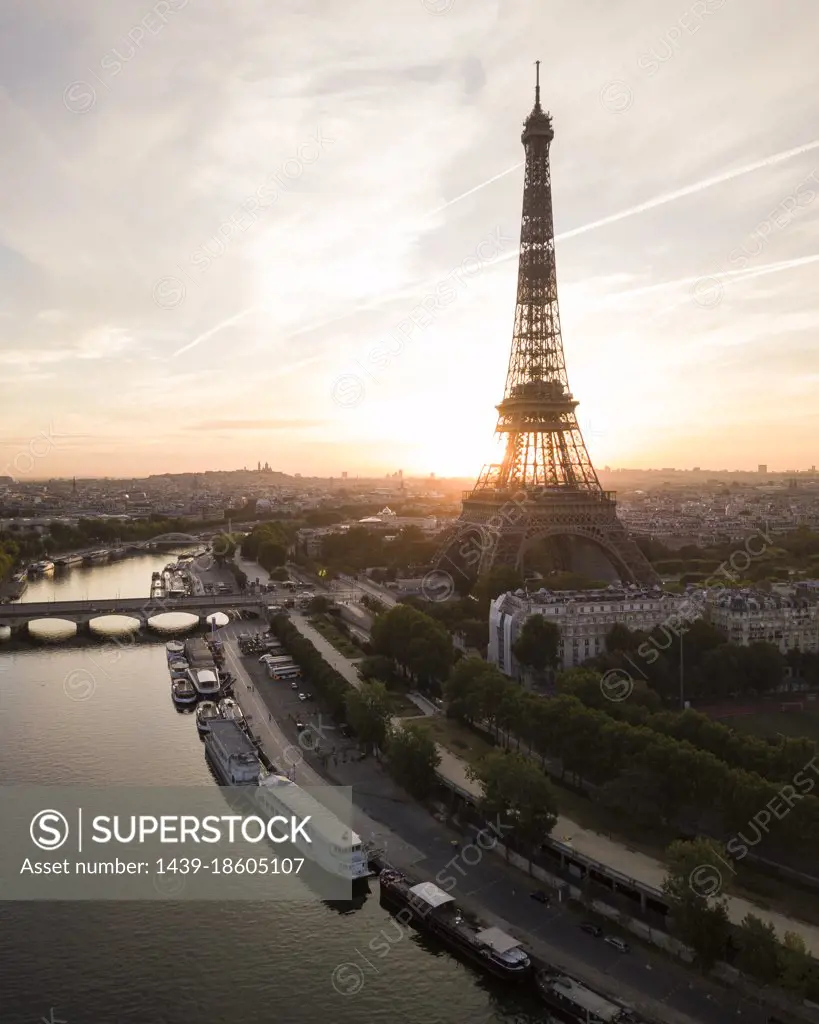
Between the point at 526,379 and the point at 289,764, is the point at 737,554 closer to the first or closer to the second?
the point at 526,379

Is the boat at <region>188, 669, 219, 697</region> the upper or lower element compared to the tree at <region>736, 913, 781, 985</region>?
upper

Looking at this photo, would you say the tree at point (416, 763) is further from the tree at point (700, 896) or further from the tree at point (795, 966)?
the tree at point (795, 966)

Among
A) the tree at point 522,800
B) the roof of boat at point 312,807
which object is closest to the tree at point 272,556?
the roof of boat at point 312,807

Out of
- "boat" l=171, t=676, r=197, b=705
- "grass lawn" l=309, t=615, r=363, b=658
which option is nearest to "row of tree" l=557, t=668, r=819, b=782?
"grass lawn" l=309, t=615, r=363, b=658

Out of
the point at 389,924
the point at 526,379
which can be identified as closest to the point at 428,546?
the point at 526,379

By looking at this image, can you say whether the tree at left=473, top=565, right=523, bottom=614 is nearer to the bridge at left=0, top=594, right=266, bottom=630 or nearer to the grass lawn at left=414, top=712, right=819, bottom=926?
the bridge at left=0, top=594, right=266, bottom=630
